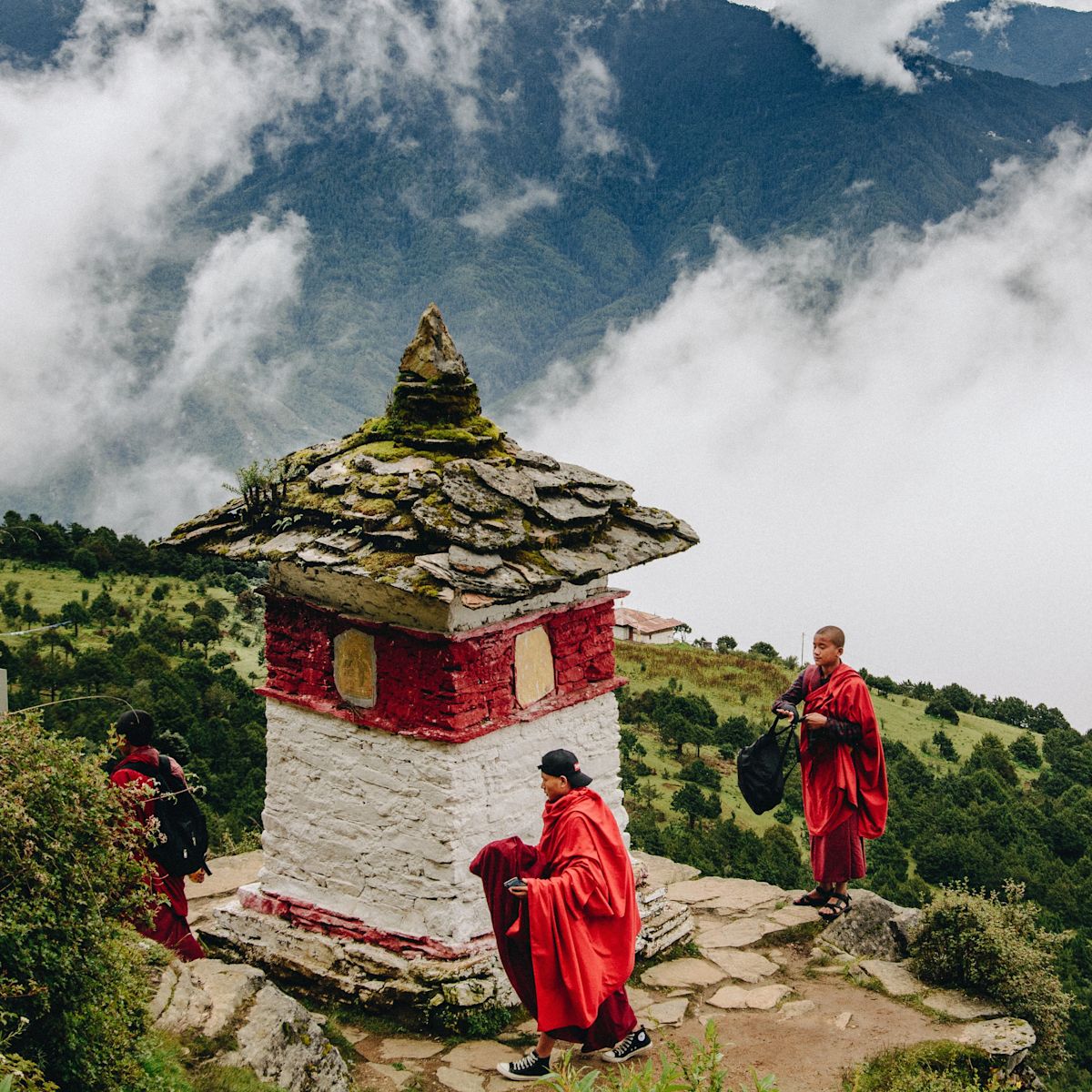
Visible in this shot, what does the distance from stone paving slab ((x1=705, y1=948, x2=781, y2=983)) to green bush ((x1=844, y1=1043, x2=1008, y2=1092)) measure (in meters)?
1.34

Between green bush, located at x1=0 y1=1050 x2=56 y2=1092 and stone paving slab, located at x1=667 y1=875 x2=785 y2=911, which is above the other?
stone paving slab, located at x1=667 y1=875 x2=785 y2=911

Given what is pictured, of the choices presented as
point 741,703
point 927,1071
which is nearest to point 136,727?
point 927,1071

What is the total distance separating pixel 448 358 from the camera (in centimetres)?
775

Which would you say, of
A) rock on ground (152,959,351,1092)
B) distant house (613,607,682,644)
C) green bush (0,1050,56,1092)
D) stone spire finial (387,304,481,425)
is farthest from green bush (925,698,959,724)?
green bush (0,1050,56,1092)

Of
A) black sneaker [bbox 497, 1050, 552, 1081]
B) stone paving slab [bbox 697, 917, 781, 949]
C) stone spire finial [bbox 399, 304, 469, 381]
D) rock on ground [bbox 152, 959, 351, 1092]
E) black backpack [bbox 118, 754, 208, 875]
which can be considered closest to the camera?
rock on ground [bbox 152, 959, 351, 1092]

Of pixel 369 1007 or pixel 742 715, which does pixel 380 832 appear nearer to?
pixel 369 1007

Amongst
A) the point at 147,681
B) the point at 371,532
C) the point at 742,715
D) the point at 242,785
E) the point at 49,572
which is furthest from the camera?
the point at 742,715

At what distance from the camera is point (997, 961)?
24.0 ft

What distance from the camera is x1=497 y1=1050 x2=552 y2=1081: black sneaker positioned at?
6.20m

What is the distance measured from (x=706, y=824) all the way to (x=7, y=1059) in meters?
11.8

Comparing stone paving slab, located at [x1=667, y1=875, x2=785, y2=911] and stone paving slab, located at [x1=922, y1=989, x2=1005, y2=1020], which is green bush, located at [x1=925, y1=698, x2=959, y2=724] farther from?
stone paving slab, located at [x1=922, y1=989, x2=1005, y2=1020]

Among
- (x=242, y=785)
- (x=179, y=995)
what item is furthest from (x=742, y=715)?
(x=179, y=995)

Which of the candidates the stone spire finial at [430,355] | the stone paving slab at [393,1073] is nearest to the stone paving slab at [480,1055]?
the stone paving slab at [393,1073]

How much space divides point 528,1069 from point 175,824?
2.38 metres
